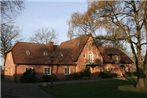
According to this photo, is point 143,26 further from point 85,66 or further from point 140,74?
point 85,66

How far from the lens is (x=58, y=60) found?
57438 millimetres

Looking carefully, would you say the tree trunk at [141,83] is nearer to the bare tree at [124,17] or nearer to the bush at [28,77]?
the bare tree at [124,17]

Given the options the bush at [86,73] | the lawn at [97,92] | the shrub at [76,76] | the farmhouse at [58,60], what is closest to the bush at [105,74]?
the farmhouse at [58,60]

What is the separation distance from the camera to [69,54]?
60.2 meters

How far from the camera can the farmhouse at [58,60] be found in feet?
177

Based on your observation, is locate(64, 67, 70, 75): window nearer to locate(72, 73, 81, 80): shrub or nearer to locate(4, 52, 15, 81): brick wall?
locate(72, 73, 81, 80): shrub

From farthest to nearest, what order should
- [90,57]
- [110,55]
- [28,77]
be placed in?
[110,55]
[90,57]
[28,77]

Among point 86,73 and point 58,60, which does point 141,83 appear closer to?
point 86,73

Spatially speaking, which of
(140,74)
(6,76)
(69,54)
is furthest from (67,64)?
(140,74)

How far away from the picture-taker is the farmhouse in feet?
177

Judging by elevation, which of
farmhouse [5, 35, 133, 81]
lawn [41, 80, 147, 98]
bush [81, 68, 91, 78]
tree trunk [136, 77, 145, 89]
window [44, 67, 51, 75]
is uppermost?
farmhouse [5, 35, 133, 81]

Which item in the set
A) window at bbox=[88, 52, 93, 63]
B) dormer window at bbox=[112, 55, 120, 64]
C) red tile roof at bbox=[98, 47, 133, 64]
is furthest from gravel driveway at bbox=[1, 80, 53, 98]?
dormer window at bbox=[112, 55, 120, 64]

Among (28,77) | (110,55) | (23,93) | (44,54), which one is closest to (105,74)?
(110,55)

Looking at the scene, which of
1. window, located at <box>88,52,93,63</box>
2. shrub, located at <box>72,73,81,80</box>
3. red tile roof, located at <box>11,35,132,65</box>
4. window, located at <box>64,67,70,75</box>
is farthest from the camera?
window, located at <box>88,52,93,63</box>
